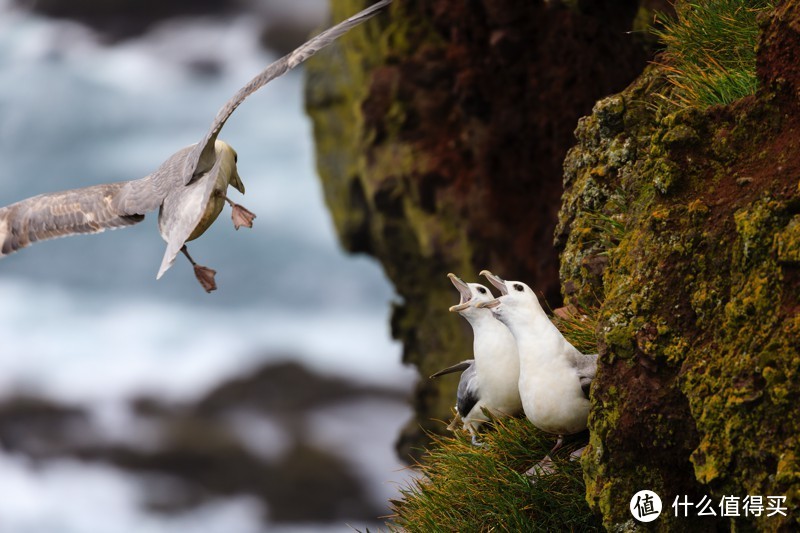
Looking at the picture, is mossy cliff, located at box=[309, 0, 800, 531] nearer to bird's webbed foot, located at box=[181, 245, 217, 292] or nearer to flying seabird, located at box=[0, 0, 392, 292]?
flying seabird, located at box=[0, 0, 392, 292]

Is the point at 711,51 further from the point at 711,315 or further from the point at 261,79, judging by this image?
the point at 261,79

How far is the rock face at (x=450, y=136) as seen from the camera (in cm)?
1015

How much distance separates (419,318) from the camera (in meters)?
13.7

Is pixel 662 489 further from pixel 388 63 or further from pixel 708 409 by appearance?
pixel 388 63

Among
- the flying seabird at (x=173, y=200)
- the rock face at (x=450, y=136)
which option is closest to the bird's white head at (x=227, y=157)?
the flying seabird at (x=173, y=200)

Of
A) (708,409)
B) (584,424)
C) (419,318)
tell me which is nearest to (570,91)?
(419,318)

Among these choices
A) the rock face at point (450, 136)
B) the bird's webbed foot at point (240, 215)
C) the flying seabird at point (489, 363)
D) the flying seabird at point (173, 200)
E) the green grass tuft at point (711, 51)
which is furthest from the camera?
the rock face at point (450, 136)

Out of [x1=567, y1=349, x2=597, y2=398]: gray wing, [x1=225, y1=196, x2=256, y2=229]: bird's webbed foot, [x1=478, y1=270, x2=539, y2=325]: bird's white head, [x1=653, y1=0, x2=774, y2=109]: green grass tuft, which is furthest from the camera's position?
[x1=225, y1=196, x2=256, y2=229]: bird's webbed foot

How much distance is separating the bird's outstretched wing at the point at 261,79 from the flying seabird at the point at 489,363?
4.06 feet

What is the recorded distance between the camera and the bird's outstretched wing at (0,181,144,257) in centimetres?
530

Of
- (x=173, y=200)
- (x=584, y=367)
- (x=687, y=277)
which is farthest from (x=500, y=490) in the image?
(x=173, y=200)

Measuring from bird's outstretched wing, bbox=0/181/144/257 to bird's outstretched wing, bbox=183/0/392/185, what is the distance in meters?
0.69

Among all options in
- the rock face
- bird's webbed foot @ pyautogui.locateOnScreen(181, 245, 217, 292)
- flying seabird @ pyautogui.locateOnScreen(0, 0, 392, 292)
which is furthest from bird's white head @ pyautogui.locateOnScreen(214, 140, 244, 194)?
the rock face

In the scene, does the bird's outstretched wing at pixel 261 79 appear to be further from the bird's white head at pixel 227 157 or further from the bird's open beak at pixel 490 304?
the bird's open beak at pixel 490 304
